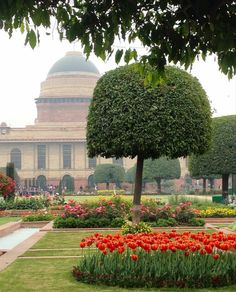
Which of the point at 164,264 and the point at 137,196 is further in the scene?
the point at 137,196

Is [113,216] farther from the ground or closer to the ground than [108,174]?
closer to the ground

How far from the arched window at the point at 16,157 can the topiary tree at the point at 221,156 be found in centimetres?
5091

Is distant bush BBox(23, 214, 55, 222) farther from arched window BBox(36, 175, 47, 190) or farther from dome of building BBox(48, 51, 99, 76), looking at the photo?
dome of building BBox(48, 51, 99, 76)

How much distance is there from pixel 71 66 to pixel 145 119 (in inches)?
3198

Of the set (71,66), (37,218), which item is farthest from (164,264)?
(71,66)

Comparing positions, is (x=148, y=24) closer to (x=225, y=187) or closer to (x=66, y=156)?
(x=225, y=187)

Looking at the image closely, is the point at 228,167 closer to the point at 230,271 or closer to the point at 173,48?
the point at 230,271

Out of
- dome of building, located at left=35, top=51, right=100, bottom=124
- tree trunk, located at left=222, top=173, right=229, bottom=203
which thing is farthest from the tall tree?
dome of building, located at left=35, top=51, right=100, bottom=124

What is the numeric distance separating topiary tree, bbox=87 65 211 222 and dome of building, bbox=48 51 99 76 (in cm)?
7901

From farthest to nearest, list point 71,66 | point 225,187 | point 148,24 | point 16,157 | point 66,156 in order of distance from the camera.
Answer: point 71,66
point 66,156
point 16,157
point 225,187
point 148,24

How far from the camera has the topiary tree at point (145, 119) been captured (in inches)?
552

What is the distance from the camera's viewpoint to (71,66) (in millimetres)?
93938

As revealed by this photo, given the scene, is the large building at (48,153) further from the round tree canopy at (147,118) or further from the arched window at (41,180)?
the round tree canopy at (147,118)

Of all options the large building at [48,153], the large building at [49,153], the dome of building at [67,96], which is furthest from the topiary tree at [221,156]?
the dome of building at [67,96]
